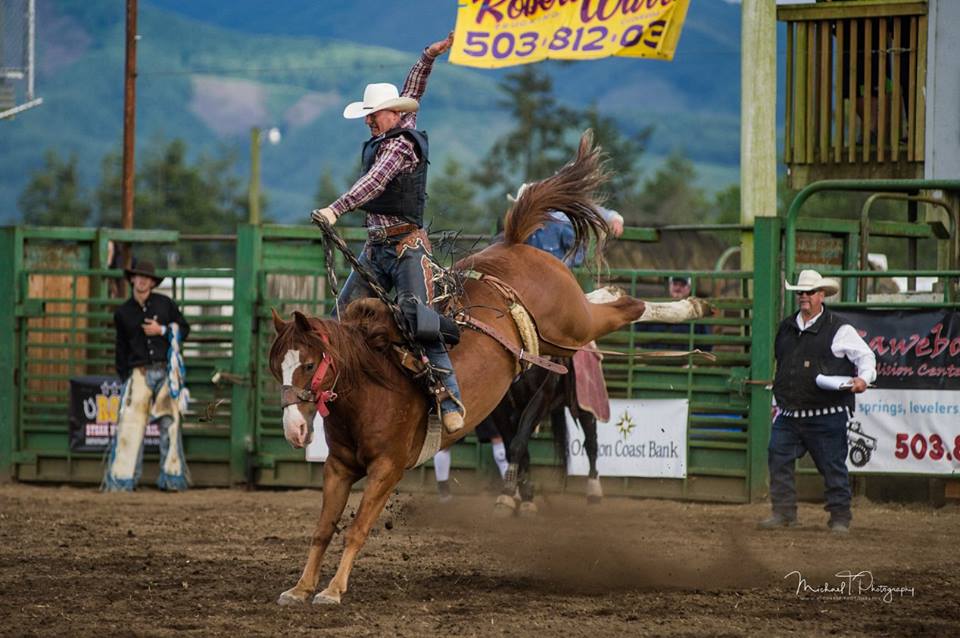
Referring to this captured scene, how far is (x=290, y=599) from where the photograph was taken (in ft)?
20.0

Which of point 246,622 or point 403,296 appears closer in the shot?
point 246,622

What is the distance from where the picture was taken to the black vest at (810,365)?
30.0ft

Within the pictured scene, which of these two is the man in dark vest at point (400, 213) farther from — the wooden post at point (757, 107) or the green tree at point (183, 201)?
the green tree at point (183, 201)

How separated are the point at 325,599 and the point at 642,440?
210 inches

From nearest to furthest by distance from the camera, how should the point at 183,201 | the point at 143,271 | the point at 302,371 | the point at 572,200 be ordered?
the point at 302,371, the point at 572,200, the point at 143,271, the point at 183,201

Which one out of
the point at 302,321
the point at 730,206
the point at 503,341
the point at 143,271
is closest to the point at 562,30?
the point at 143,271

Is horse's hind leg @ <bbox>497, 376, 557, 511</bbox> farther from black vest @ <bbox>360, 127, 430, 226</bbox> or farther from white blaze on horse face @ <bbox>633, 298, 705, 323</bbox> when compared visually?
black vest @ <bbox>360, 127, 430, 226</bbox>

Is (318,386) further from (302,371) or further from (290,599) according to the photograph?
(290,599)

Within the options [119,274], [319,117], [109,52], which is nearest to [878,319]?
[119,274]

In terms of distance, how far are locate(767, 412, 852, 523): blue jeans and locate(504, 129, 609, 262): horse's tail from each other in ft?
7.04

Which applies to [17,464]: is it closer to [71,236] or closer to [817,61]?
[71,236]

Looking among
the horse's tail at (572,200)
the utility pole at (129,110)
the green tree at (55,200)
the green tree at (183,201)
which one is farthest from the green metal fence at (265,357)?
the green tree at (55,200)

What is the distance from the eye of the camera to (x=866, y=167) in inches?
521

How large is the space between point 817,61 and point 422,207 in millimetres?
7559
